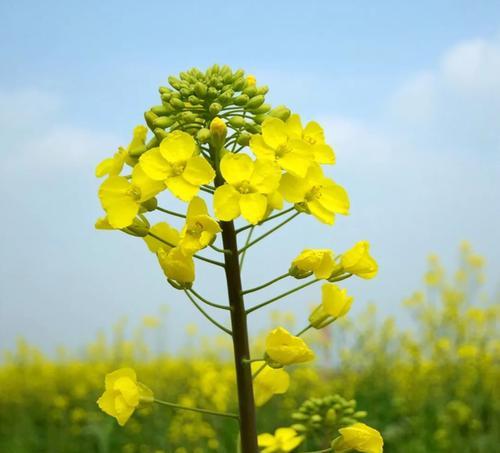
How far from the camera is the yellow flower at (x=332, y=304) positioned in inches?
104

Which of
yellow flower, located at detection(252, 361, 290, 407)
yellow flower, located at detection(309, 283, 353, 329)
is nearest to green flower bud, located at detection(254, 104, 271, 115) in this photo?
yellow flower, located at detection(309, 283, 353, 329)

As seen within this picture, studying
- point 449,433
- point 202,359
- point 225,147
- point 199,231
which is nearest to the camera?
point 199,231

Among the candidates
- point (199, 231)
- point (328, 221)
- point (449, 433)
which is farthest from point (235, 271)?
point (449, 433)

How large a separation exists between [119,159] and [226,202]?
0.60 m

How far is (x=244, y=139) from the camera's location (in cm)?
255

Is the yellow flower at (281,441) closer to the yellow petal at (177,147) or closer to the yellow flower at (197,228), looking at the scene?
the yellow flower at (197,228)

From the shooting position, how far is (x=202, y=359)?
1185 cm

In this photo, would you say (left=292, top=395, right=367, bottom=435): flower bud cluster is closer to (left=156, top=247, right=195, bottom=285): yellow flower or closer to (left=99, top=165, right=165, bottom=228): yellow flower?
(left=156, top=247, right=195, bottom=285): yellow flower

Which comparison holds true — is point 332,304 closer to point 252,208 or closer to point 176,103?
point 252,208

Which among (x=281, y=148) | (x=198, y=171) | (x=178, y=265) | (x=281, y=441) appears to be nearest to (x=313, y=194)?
(x=281, y=148)

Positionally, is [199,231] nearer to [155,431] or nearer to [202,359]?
[155,431]

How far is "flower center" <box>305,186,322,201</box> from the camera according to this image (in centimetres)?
258

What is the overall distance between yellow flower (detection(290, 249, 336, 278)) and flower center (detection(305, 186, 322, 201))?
178 millimetres

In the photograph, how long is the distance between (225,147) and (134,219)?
39cm
